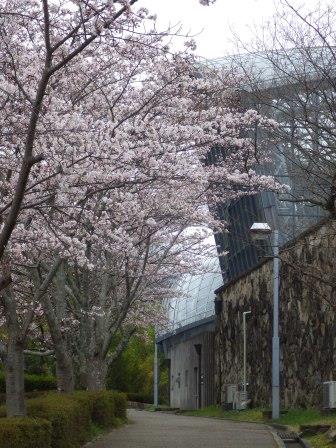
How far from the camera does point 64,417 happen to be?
1395 centimetres

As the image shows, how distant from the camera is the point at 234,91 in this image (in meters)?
18.2

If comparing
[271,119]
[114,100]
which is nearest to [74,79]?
[114,100]

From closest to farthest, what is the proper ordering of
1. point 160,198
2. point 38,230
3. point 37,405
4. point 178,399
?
point 37,405 < point 38,230 < point 160,198 < point 178,399

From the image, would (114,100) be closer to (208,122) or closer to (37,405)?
(208,122)

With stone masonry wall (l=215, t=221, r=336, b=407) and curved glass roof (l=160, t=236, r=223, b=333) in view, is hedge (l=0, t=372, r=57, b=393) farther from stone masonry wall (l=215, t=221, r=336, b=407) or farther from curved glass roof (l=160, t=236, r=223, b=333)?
curved glass roof (l=160, t=236, r=223, b=333)

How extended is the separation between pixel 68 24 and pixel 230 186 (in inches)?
445

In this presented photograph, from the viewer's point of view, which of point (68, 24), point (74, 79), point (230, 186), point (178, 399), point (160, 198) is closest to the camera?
point (68, 24)

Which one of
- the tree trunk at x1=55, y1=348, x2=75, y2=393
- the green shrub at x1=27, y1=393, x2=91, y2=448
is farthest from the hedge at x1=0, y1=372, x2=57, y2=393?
the green shrub at x1=27, y1=393, x2=91, y2=448

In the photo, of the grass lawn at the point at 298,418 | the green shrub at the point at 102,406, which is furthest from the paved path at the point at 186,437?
the grass lawn at the point at 298,418

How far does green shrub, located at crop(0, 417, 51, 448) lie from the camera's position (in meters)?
10.9

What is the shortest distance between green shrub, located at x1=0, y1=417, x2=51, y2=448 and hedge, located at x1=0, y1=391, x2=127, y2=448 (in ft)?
0.04

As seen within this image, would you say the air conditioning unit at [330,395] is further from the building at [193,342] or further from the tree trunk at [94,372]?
the building at [193,342]

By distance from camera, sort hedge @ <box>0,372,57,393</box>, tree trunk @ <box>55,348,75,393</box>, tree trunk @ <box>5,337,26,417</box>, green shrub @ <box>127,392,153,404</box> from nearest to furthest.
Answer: tree trunk @ <box>5,337,26,417</box> → tree trunk @ <box>55,348,75,393</box> → hedge @ <box>0,372,57,393</box> → green shrub @ <box>127,392,153,404</box>

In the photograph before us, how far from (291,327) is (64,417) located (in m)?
14.2
